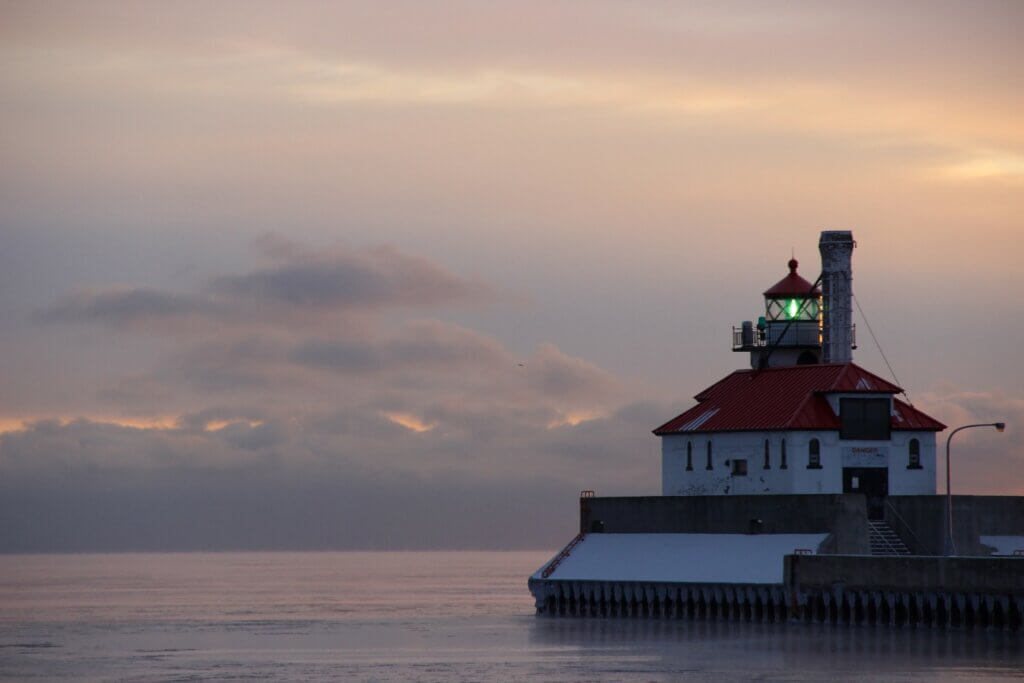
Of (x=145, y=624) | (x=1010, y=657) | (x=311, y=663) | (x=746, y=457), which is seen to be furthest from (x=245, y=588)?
(x=1010, y=657)

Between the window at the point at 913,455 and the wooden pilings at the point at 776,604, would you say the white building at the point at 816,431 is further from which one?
the wooden pilings at the point at 776,604

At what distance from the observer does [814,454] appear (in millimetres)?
69875

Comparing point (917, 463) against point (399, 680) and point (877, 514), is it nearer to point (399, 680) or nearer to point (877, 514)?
point (877, 514)

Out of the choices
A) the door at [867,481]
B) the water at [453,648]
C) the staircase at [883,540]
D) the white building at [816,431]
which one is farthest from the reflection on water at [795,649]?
the door at [867,481]

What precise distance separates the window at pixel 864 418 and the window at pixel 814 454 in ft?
4.53

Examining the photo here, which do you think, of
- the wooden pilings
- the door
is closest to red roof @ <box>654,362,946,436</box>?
the door

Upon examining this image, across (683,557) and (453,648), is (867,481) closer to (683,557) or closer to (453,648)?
(683,557)

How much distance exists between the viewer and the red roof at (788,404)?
70.4 meters

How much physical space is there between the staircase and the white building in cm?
105

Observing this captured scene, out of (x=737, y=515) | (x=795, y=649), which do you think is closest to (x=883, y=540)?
(x=737, y=515)

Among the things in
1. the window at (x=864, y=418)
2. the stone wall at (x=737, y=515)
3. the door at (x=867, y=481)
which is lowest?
the stone wall at (x=737, y=515)

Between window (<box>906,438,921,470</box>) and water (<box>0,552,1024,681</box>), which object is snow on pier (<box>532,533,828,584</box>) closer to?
water (<box>0,552,1024,681</box>)

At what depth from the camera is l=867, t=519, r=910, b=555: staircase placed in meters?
66.9

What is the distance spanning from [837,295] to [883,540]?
1116cm
